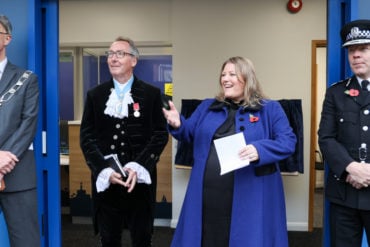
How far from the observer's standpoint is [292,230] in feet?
14.5

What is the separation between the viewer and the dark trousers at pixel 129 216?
2.38 meters

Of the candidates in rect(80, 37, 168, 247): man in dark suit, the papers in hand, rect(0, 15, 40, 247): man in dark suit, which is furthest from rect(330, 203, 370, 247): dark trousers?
rect(0, 15, 40, 247): man in dark suit

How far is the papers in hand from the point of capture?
2.26 m

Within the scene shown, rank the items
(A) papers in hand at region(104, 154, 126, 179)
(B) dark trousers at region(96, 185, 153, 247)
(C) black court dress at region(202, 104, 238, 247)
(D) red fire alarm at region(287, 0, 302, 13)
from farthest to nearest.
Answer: (D) red fire alarm at region(287, 0, 302, 13)
(B) dark trousers at region(96, 185, 153, 247)
(A) papers in hand at region(104, 154, 126, 179)
(C) black court dress at region(202, 104, 238, 247)

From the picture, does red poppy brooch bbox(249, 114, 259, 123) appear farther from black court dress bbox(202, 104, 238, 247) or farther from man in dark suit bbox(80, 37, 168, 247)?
man in dark suit bbox(80, 37, 168, 247)

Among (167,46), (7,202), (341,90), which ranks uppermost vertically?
(167,46)

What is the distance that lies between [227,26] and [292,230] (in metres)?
2.38

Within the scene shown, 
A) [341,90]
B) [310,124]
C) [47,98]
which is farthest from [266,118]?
[310,124]

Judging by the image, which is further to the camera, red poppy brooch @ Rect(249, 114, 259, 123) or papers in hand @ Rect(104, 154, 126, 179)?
papers in hand @ Rect(104, 154, 126, 179)

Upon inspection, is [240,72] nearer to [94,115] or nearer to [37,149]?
[94,115]

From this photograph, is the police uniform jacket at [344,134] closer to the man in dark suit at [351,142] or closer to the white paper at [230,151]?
the man in dark suit at [351,142]

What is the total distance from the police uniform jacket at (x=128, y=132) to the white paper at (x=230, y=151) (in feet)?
1.76

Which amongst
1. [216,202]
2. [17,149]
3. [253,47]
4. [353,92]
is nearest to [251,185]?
[216,202]

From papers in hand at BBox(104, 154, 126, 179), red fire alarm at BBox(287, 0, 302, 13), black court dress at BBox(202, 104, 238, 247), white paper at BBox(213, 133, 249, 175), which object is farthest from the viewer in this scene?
red fire alarm at BBox(287, 0, 302, 13)
